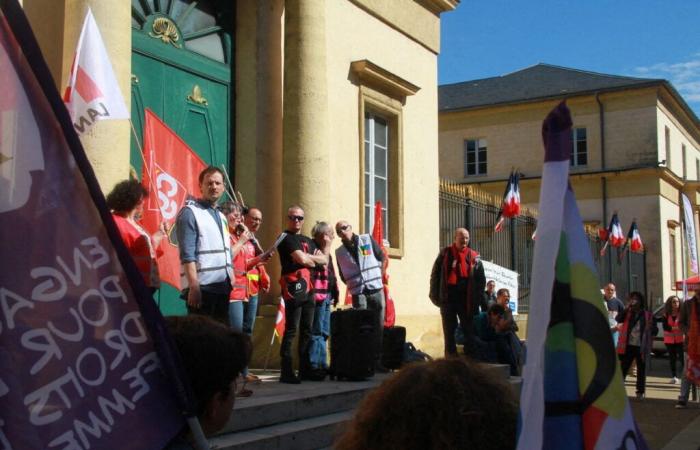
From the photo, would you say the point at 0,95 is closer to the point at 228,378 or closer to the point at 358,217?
the point at 228,378

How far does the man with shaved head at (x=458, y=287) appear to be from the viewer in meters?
10.5

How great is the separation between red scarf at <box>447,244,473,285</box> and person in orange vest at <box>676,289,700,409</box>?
3.41 metres

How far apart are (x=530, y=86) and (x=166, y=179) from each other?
3444cm

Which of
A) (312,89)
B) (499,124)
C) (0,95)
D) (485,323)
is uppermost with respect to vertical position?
(499,124)

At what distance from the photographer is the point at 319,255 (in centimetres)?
839

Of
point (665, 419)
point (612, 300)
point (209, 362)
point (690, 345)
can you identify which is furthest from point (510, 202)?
point (209, 362)

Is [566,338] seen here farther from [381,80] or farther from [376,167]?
[376,167]

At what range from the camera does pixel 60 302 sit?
1.85 metres

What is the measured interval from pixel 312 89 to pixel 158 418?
8804mm

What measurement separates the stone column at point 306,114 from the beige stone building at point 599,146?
2644 centimetres

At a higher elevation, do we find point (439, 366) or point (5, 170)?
point (5, 170)

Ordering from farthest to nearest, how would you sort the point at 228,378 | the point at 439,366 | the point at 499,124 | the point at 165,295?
1. the point at 499,124
2. the point at 165,295
3. the point at 228,378
4. the point at 439,366

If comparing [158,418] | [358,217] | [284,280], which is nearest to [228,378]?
[158,418]

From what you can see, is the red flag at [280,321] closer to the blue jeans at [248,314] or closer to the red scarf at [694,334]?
the blue jeans at [248,314]
